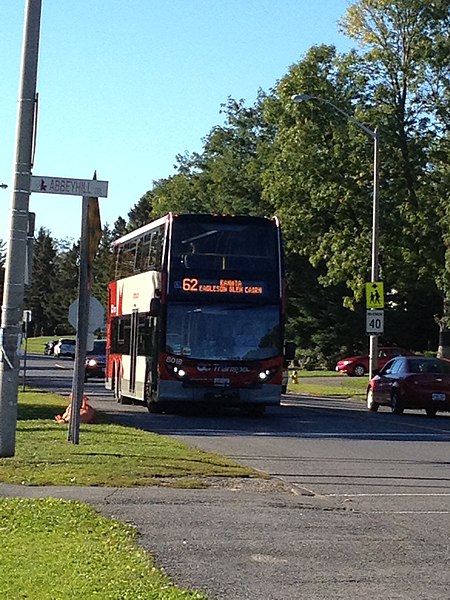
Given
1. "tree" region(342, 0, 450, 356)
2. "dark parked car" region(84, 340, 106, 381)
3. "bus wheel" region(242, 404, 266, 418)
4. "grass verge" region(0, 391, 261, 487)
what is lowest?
"grass verge" region(0, 391, 261, 487)

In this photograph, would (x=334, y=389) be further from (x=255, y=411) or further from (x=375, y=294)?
(x=255, y=411)

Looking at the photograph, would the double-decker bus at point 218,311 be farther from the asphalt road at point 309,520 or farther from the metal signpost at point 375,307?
the metal signpost at point 375,307

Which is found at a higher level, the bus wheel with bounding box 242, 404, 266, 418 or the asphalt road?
the bus wheel with bounding box 242, 404, 266, 418

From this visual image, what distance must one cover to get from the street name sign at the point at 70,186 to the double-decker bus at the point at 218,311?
9.26 m

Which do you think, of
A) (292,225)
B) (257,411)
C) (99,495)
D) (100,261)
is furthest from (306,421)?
(100,261)

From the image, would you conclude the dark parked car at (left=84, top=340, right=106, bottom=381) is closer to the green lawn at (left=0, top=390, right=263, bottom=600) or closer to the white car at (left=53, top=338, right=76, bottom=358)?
the green lawn at (left=0, top=390, right=263, bottom=600)

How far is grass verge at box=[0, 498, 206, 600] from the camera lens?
7383mm

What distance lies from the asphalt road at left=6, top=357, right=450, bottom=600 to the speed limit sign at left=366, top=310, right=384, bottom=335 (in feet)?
51.5

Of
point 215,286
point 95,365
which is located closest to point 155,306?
point 215,286

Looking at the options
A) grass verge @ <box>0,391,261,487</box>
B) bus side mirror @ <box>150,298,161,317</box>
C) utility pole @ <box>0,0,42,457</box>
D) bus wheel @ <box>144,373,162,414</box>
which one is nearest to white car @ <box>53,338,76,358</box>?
bus wheel @ <box>144,373,162,414</box>

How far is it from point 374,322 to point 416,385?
24.8 ft

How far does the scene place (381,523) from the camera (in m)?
11.1

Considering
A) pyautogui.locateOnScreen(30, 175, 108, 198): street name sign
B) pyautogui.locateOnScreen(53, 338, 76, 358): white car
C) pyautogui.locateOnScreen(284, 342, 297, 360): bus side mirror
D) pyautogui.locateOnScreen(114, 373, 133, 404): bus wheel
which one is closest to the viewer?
pyautogui.locateOnScreen(30, 175, 108, 198): street name sign

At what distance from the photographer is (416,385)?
29.2m
